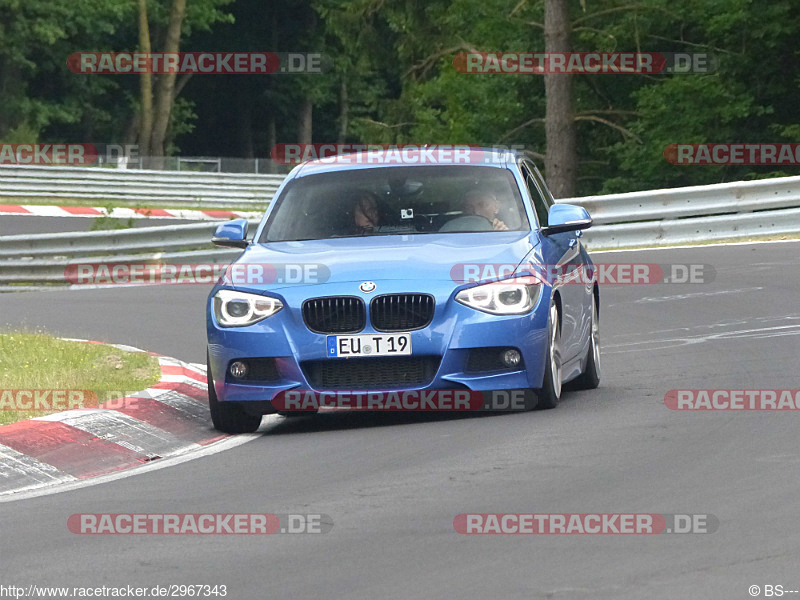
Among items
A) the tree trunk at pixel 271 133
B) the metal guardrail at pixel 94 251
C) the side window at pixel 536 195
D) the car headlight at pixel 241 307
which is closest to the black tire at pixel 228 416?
the car headlight at pixel 241 307

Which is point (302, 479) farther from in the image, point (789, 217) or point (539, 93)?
point (539, 93)

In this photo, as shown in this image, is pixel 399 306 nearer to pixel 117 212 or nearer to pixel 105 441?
pixel 105 441

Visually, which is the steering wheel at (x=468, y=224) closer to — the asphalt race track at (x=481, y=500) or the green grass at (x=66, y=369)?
the asphalt race track at (x=481, y=500)

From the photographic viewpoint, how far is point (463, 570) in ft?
19.0

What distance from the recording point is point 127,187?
41.9 meters

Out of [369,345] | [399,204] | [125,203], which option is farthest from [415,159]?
[125,203]

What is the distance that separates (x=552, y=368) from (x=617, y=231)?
13038 mm

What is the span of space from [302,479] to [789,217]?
47.6 feet

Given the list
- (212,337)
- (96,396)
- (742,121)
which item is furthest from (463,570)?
(742,121)

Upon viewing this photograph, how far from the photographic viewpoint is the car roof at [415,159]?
35.2 feet

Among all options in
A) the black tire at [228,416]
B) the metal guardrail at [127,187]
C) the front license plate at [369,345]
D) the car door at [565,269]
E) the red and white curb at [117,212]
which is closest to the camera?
the front license plate at [369,345]

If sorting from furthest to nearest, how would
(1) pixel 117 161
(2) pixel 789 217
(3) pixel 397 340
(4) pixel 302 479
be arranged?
1. (1) pixel 117 161
2. (2) pixel 789 217
3. (3) pixel 397 340
4. (4) pixel 302 479

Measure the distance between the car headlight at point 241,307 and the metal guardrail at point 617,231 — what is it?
12.9 metres

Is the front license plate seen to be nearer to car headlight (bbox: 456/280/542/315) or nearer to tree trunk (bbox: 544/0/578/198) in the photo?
car headlight (bbox: 456/280/542/315)
